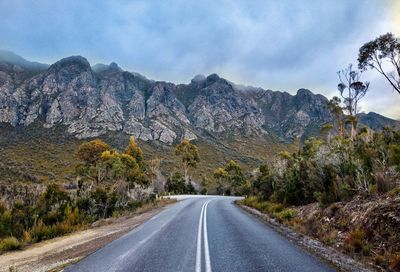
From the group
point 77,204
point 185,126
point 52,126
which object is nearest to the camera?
point 77,204

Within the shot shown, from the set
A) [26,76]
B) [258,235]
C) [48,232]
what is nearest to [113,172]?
[48,232]

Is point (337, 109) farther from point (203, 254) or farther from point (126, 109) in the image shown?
point (126, 109)

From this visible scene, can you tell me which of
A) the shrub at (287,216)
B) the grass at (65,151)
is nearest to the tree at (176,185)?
the grass at (65,151)

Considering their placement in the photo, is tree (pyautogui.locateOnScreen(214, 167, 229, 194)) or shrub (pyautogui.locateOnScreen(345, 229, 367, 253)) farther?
tree (pyautogui.locateOnScreen(214, 167, 229, 194))

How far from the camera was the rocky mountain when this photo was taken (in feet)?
399

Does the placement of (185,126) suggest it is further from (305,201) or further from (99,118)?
(305,201)

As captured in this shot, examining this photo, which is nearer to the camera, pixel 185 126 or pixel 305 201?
pixel 305 201

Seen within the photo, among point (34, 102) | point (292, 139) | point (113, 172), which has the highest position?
point (34, 102)

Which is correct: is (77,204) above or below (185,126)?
below

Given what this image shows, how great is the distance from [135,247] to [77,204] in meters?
13.0

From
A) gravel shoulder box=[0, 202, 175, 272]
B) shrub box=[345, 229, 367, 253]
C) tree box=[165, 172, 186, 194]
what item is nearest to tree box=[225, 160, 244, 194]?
tree box=[165, 172, 186, 194]

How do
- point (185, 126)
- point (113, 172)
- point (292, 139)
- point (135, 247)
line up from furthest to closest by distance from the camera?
point (292, 139) < point (185, 126) < point (113, 172) < point (135, 247)

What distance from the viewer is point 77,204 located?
22.0m

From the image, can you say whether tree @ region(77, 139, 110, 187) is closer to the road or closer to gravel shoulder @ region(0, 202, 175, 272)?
gravel shoulder @ region(0, 202, 175, 272)
